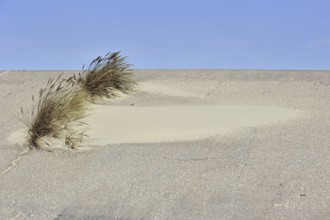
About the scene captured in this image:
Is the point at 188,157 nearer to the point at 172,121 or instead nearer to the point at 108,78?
the point at 172,121

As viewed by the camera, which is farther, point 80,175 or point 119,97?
point 119,97

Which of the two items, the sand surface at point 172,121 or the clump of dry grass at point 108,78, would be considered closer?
the sand surface at point 172,121

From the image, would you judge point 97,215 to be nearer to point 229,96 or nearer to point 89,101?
point 89,101

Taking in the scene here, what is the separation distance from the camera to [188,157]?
20.9 ft

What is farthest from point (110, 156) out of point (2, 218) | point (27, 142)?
point (2, 218)

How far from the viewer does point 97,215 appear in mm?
5254

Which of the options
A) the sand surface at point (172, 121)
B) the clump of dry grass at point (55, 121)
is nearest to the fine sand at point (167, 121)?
the sand surface at point (172, 121)

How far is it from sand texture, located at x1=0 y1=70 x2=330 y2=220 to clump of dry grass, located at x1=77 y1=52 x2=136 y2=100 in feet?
0.69

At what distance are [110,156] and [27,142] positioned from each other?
3.49 feet

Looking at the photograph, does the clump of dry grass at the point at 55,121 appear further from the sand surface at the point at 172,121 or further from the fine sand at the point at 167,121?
the sand surface at the point at 172,121

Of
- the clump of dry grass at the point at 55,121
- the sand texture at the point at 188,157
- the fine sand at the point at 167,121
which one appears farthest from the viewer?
the fine sand at the point at 167,121

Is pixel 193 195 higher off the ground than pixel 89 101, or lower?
lower

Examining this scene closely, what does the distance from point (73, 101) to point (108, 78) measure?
1308mm

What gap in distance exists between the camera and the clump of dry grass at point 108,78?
864cm
